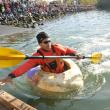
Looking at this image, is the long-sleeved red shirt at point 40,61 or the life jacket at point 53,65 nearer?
the long-sleeved red shirt at point 40,61

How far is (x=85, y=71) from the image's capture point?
32.7 ft

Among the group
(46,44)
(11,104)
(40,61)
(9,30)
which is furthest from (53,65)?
(9,30)

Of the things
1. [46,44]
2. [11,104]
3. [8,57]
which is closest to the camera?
[11,104]

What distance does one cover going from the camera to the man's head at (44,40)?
22.3ft

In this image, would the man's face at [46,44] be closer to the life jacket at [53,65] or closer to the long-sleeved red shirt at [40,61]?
the long-sleeved red shirt at [40,61]

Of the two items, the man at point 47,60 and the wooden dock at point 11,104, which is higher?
the man at point 47,60

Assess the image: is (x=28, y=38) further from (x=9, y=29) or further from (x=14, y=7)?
(x=14, y=7)

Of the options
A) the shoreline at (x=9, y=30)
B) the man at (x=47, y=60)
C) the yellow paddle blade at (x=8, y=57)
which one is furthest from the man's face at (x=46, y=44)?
the shoreline at (x=9, y=30)

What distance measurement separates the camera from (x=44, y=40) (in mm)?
6855

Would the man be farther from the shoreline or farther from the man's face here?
the shoreline

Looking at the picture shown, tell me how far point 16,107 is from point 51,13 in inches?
1136

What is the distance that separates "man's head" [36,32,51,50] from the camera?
6.80m

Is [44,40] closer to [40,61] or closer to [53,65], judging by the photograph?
[40,61]

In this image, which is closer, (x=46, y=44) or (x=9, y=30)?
(x=46, y=44)
